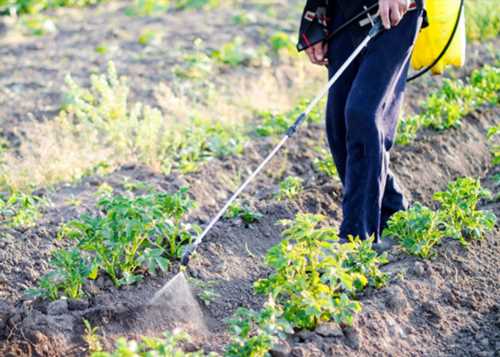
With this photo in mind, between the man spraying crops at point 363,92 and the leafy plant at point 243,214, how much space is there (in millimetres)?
598

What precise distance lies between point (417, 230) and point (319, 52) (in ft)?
3.90

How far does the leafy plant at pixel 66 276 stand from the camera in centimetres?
423

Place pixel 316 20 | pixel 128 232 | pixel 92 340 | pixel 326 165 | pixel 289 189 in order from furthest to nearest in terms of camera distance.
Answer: pixel 326 165 → pixel 289 189 → pixel 316 20 → pixel 128 232 → pixel 92 340

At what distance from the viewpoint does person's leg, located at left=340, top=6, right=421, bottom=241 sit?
4621 mm

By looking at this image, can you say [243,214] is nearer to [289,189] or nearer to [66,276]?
[289,189]

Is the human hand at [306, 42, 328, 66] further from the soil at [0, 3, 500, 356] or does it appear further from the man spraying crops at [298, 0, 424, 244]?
the soil at [0, 3, 500, 356]

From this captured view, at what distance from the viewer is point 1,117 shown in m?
7.57

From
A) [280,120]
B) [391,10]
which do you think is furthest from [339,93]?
[280,120]

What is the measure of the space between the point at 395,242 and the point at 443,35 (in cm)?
115

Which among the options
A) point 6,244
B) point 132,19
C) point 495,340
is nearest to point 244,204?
point 6,244

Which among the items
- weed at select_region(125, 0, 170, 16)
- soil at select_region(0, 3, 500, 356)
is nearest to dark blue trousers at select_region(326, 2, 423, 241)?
soil at select_region(0, 3, 500, 356)

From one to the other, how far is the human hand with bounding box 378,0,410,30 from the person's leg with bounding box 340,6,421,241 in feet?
0.30

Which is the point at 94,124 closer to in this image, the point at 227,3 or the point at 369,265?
the point at 369,265

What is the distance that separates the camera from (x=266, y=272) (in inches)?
192
